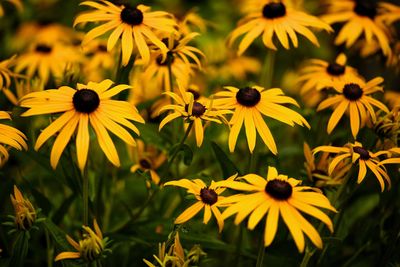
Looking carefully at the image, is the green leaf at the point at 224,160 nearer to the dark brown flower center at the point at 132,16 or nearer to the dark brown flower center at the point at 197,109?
the dark brown flower center at the point at 197,109

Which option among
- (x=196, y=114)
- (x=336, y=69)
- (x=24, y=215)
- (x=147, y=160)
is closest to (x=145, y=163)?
(x=147, y=160)

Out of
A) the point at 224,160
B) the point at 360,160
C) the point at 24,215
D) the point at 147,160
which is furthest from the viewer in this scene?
the point at 147,160

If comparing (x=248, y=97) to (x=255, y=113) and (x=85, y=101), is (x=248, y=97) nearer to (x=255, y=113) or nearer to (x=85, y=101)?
(x=255, y=113)

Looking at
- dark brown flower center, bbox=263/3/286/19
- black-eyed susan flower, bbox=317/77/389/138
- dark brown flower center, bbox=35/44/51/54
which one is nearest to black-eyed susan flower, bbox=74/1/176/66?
dark brown flower center, bbox=263/3/286/19

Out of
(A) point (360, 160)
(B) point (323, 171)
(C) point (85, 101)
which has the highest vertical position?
(C) point (85, 101)

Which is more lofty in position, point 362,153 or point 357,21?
point 357,21

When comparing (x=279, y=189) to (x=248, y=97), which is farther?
(x=248, y=97)

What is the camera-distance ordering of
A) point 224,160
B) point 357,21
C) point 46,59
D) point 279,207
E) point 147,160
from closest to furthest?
point 279,207 < point 224,160 < point 147,160 < point 357,21 < point 46,59

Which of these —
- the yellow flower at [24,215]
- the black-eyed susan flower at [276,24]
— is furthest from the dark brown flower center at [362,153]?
the yellow flower at [24,215]
